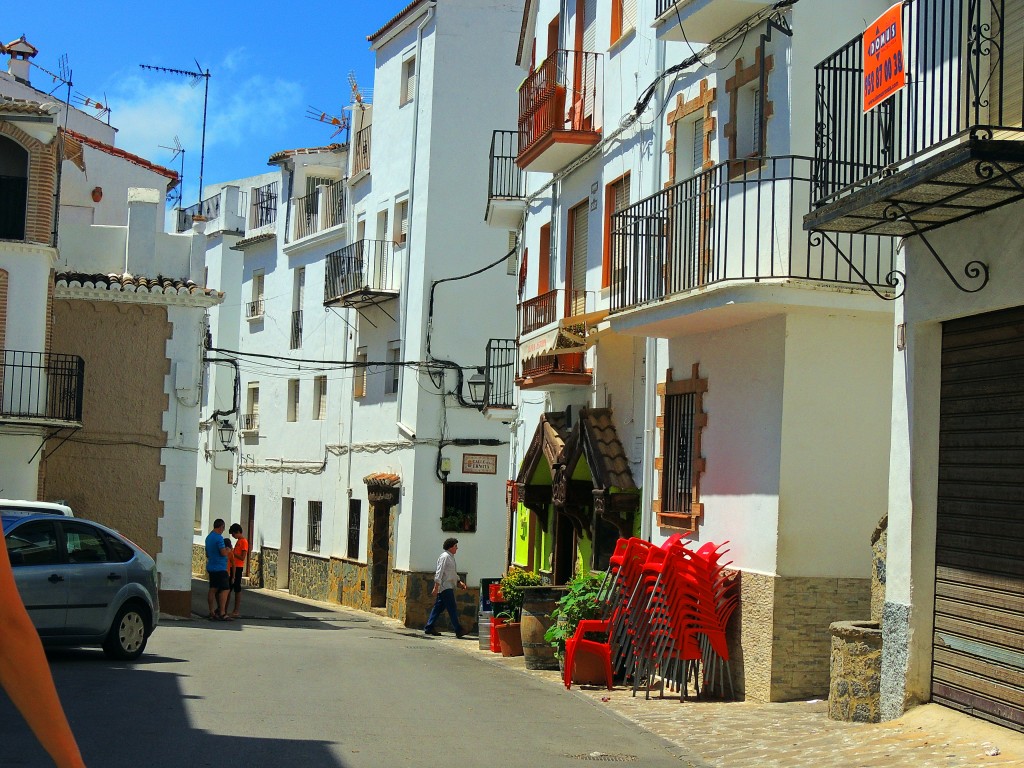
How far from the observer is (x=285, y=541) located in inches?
1591

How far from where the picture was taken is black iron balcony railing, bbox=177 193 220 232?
174 ft

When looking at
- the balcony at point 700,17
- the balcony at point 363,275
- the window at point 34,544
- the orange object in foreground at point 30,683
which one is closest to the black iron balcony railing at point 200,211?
the balcony at point 363,275

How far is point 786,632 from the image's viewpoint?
44.0ft

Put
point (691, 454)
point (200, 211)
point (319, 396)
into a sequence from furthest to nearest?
point (200, 211)
point (319, 396)
point (691, 454)

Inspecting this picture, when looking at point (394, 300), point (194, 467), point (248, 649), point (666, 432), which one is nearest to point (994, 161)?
point (666, 432)

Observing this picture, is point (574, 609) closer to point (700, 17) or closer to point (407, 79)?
point (700, 17)

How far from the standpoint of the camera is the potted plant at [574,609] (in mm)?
15789

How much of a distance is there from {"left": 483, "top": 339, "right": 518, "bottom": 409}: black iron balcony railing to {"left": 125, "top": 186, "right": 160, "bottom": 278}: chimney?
7.09 m

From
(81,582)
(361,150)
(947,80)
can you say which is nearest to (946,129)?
(947,80)

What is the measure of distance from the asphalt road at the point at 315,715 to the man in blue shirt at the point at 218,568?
22.1 ft

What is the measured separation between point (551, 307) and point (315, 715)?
11.2m

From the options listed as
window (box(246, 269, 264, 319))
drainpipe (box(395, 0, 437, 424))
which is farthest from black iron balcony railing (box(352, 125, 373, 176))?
window (box(246, 269, 264, 319))

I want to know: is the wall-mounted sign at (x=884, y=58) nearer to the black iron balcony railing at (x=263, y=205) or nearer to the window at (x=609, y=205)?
the window at (x=609, y=205)

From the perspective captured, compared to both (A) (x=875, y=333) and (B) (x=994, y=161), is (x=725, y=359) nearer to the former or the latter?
(A) (x=875, y=333)
